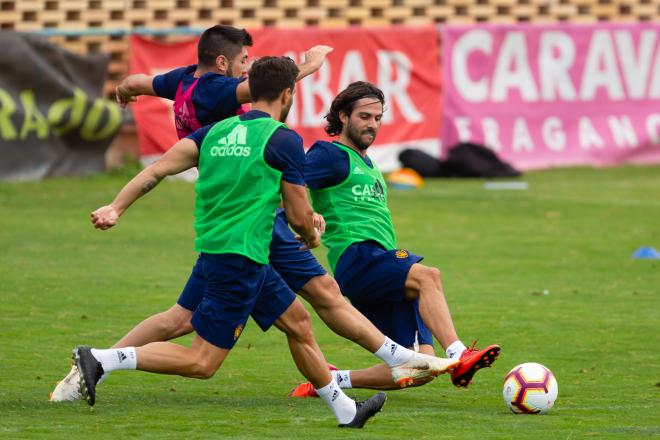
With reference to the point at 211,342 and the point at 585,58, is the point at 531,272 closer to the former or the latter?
the point at 211,342

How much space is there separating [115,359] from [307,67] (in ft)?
7.23

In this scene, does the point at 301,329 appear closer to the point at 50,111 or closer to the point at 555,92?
the point at 50,111

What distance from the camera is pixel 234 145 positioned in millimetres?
7445

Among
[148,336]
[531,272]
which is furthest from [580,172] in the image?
[148,336]

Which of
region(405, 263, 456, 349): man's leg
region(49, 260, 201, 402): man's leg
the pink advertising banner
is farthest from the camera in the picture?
the pink advertising banner

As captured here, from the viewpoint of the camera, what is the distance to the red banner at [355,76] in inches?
912

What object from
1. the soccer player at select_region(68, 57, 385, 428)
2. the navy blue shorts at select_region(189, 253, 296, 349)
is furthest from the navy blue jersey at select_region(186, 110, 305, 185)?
the navy blue shorts at select_region(189, 253, 296, 349)

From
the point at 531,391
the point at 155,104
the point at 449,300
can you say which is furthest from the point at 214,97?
the point at 155,104

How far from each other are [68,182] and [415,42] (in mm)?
6668

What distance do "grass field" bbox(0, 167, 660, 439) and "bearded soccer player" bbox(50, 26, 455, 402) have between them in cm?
24

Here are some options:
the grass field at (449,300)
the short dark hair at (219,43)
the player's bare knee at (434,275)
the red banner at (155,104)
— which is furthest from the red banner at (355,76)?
the player's bare knee at (434,275)

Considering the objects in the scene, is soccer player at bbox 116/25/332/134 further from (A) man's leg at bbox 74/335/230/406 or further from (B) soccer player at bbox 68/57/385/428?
(A) man's leg at bbox 74/335/230/406

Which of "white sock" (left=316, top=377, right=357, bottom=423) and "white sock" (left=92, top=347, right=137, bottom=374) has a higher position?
"white sock" (left=92, top=347, right=137, bottom=374)

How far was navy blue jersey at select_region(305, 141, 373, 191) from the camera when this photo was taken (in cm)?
881
